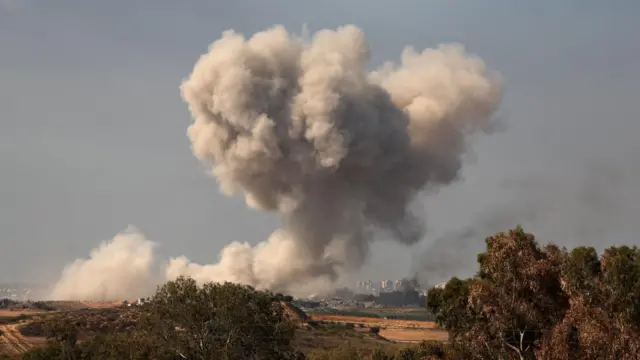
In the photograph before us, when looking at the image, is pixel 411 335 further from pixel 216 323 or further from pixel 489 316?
pixel 489 316

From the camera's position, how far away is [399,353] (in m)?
45.2

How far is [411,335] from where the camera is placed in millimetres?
95250

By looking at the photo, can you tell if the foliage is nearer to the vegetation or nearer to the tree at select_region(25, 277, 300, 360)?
the vegetation

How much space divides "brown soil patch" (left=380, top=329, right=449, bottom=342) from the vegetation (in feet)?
162

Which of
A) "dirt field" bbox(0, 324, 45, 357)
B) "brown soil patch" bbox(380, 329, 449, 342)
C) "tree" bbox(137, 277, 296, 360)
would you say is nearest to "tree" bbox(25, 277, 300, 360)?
"tree" bbox(137, 277, 296, 360)

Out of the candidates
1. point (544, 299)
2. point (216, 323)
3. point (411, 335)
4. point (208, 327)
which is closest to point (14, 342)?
point (208, 327)

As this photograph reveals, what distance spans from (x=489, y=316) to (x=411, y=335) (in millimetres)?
65078

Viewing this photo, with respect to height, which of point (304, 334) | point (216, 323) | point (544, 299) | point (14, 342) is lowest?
point (14, 342)

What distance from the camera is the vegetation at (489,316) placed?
94.5 feet

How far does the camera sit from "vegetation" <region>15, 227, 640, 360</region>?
28.8 meters

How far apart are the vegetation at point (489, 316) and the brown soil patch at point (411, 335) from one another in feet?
162

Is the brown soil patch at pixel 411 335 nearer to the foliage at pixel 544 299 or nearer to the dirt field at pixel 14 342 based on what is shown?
the dirt field at pixel 14 342

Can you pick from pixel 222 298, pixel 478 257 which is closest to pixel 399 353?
pixel 478 257

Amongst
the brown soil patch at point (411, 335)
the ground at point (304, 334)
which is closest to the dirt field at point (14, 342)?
the ground at point (304, 334)
